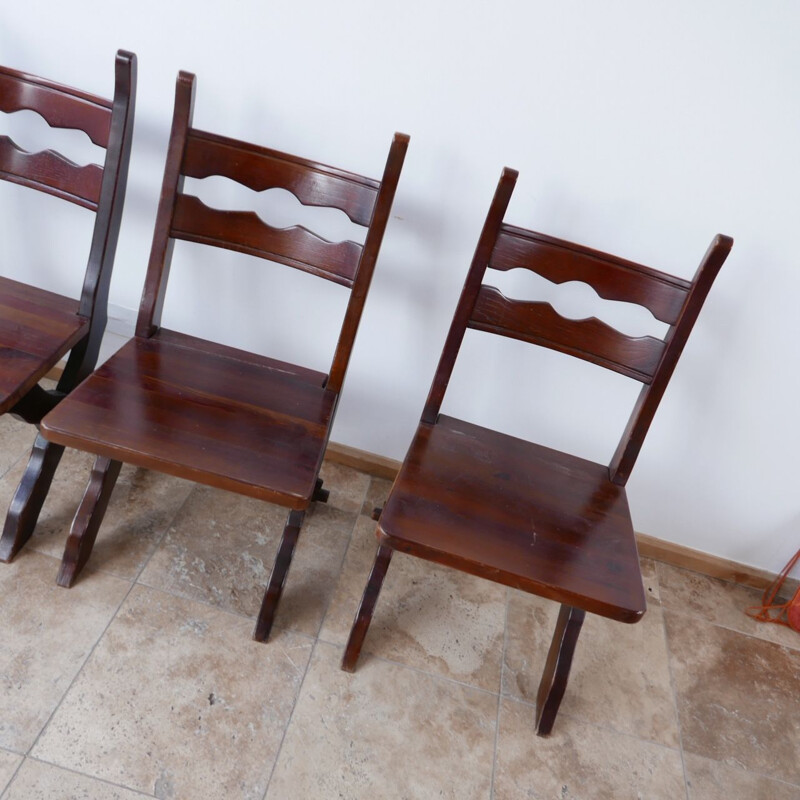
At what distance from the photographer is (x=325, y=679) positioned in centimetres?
150

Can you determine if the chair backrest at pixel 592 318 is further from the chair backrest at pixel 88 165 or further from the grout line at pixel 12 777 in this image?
the grout line at pixel 12 777

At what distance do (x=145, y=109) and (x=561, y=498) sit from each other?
48.5 inches

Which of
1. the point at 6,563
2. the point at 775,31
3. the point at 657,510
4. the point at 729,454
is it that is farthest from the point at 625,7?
the point at 6,563

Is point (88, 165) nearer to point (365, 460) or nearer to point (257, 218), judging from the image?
point (257, 218)

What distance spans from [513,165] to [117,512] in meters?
1.21

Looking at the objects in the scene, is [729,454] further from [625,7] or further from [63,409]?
[63,409]

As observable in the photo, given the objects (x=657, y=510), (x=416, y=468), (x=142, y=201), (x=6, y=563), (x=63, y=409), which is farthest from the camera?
(x=657, y=510)

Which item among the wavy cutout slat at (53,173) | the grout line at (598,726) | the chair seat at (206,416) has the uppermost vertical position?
the wavy cutout slat at (53,173)

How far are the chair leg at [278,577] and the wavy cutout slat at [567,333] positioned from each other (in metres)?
0.54

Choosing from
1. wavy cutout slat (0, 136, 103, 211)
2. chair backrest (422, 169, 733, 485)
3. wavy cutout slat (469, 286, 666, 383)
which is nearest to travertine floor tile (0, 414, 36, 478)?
wavy cutout slat (0, 136, 103, 211)

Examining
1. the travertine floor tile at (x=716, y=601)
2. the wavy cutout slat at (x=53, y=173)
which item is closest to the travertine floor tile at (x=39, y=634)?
the wavy cutout slat at (x=53, y=173)

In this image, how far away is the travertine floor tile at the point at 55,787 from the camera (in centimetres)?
122

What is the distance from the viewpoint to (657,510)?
6.46ft

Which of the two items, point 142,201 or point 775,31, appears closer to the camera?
point 775,31
